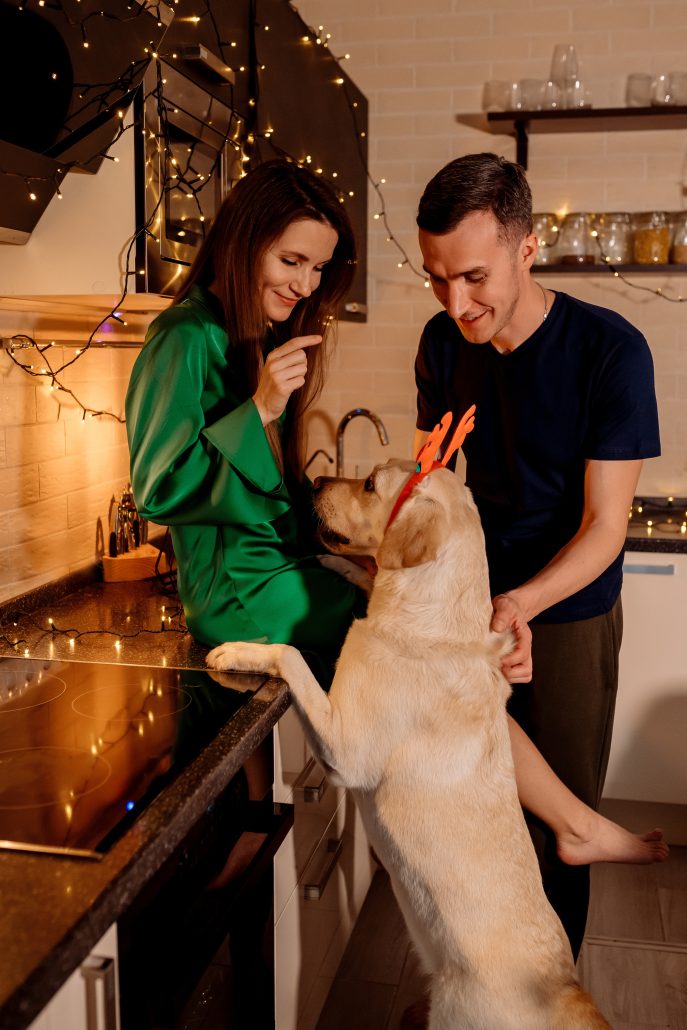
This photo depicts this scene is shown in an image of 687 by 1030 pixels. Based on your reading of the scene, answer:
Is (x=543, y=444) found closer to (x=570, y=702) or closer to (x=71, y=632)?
(x=570, y=702)

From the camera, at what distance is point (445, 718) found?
1.73 m

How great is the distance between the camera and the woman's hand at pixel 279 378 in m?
1.73

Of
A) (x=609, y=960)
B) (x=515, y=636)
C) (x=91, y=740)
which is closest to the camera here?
(x=91, y=740)

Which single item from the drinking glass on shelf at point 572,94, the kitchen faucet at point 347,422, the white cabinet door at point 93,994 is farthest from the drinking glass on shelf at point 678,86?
the white cabinet door at point 93,994

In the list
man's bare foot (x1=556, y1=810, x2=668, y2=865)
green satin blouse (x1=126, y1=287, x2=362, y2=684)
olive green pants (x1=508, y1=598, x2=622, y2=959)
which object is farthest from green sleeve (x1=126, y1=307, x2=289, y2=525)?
man's bare foot (x1=556, y1=810, x2=668, y2=865)

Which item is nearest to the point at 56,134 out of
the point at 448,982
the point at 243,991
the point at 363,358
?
the point at 243,991

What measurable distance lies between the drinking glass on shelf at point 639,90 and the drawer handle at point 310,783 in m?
2.76

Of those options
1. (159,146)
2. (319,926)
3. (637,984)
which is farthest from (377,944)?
(159,146)

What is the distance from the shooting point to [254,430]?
175 cm

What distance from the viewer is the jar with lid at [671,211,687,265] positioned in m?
3.59

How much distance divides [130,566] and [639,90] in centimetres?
253

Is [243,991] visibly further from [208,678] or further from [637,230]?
[637,230]

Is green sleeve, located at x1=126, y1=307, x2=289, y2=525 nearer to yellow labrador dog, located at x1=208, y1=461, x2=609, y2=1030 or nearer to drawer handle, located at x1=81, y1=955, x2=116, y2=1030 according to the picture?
yellow labrador dog, located at x1=208, y1=461, x2=609, y2=1030

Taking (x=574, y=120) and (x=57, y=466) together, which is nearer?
(x=57, y=466)
